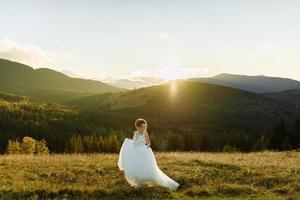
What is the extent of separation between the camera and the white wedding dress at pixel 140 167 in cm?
1862

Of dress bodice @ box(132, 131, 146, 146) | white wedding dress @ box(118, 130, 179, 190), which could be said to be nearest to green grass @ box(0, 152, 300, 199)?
white wedding dress @ box(118, 130, 179, 190)

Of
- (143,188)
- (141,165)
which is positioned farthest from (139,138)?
(143,188)

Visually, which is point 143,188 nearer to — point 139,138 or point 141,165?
point 141,165

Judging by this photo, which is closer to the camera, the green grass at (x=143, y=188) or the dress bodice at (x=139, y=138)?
the green grass at (x=143, y=188)

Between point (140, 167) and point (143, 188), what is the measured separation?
1112mm

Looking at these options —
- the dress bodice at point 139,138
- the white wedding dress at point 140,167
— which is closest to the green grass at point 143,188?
the white wedding dress at point 140,167

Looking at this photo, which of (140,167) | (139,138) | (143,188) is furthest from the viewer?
(139,138)

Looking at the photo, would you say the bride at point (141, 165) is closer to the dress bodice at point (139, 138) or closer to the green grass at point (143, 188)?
the dress bodice at point (139, 138)

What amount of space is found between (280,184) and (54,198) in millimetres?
10561

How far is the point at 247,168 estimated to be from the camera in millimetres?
23969

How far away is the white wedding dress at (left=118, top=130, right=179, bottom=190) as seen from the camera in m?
18.6

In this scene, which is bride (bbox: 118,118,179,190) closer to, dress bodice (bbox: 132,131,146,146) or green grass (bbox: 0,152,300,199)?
dress bodice (bbox: 132,131,146,146)

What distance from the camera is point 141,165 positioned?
1884cm

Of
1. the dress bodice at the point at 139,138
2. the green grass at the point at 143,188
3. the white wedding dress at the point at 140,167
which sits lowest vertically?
the green grass at the point at 143,188
